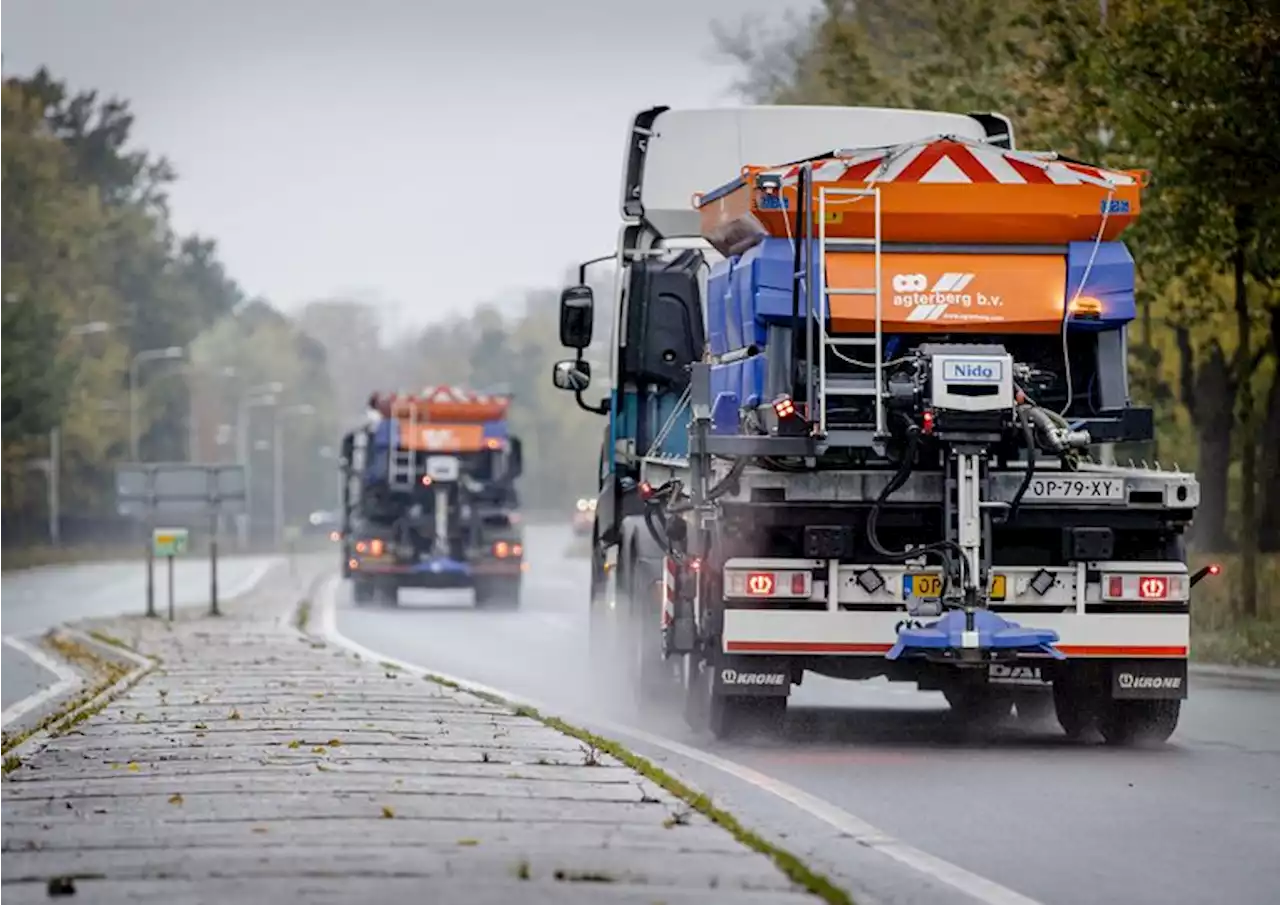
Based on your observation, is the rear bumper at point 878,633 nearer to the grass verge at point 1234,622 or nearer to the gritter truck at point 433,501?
the grass verge at point 1234,622

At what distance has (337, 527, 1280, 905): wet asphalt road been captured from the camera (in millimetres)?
11203

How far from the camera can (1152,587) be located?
17.3 meters

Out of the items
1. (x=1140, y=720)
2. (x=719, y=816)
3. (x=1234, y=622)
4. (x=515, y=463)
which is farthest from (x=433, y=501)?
(x=719, y=816)

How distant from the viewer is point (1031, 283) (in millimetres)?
17359

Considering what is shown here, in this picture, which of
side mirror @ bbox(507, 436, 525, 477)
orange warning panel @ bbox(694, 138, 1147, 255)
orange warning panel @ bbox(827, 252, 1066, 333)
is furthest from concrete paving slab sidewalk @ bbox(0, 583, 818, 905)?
side mirror @ bbox(507, 436, 525, 477)

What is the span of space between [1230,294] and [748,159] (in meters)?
17.8

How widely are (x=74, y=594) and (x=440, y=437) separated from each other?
15389mm

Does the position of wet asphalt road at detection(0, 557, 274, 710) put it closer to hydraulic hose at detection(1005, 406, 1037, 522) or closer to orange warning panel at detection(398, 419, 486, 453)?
orange warning panel at detection(398, 419, 486, 453)

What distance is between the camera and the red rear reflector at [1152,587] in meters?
17.3

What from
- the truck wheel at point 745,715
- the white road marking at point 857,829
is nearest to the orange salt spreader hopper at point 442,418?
the white road marking at point 857,829

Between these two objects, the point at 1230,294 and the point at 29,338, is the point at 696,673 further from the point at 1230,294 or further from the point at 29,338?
the point at 29,338

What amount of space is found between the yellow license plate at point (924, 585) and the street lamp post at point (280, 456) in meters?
117

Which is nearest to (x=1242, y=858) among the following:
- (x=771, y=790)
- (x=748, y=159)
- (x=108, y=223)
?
(x=771, y=790)

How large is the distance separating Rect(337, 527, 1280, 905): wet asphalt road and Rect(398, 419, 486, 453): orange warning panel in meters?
22.6
